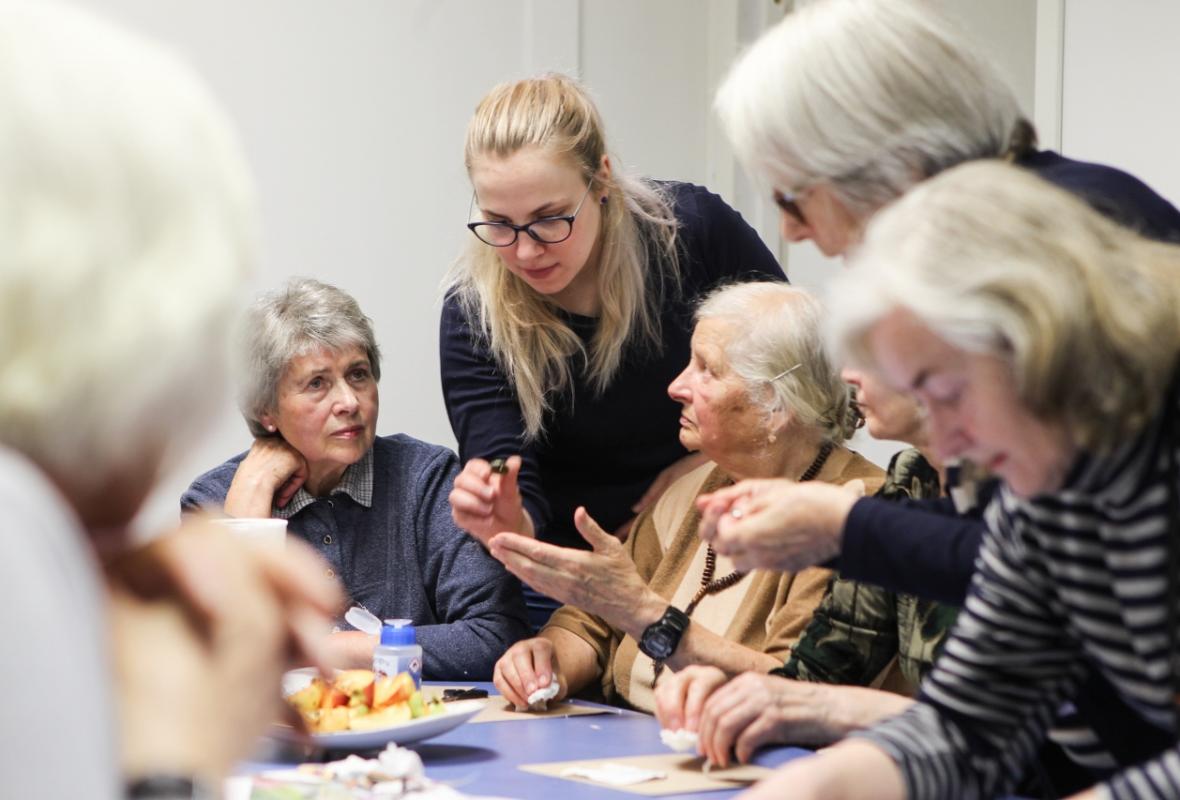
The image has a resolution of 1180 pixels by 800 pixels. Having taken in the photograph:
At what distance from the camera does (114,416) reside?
0.57 meters

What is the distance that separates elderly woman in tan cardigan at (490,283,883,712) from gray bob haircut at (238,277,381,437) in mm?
794

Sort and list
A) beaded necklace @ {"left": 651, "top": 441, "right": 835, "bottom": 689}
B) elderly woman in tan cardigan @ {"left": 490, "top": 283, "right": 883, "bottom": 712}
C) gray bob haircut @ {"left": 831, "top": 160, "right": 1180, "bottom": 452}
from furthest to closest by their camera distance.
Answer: beaded necklace @ {"left": 651, "top": 441, "right": 835, "bottom": 689}, elderly woman in tan cardigan @ {"left": 490, "top": 283, "right": 883, "bottom": 712}, gray bob haircut @ {"left": 831, "top": 160, "right": 1180, "bottom": 452}

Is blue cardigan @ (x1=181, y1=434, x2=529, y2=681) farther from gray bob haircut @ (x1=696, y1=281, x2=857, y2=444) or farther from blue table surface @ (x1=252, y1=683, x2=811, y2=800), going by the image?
gray bob haircut @ (x1=696, y1=281, x2=857, y2=444)

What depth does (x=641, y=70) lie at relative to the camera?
4625 millimetres

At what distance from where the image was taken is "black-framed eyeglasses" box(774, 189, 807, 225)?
1610 mm

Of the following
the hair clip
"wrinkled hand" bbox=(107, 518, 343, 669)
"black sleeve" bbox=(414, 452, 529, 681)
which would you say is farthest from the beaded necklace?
"wrinkled hand" bbox=(107, 518, 343, 669)

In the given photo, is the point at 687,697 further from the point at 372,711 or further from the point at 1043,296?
the point at 1043,296

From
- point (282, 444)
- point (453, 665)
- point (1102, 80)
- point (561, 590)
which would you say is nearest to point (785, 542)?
point (561, 590)

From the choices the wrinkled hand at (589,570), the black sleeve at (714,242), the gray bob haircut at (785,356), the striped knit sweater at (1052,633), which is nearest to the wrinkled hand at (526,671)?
the wrinkled hand at (589,570)

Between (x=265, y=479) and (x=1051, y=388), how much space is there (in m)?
2.28

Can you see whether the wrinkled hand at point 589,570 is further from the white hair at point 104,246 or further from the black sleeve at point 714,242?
the white hair at point 104,246

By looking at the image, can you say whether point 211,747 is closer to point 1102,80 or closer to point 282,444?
point 282,444

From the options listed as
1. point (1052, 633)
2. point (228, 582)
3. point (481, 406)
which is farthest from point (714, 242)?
point (228, 582)

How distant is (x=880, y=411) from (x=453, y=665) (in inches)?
39.0
